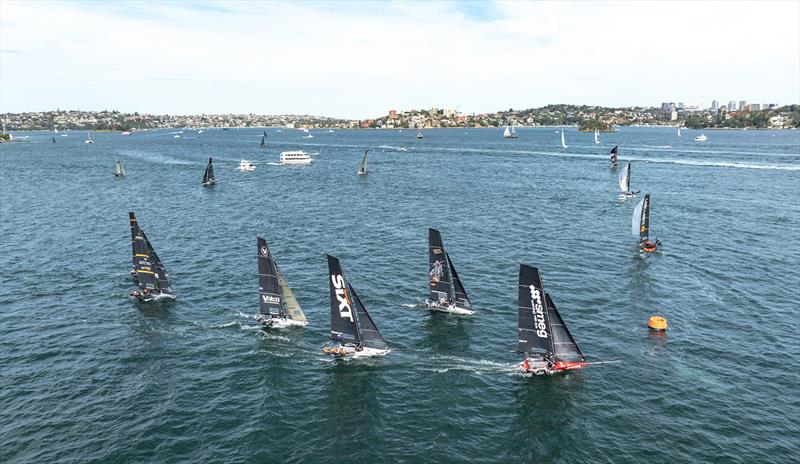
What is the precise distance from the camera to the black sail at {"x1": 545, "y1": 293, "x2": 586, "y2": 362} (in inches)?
1623

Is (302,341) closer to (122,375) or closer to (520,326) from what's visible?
(122,375)

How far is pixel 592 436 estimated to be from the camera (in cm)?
3375

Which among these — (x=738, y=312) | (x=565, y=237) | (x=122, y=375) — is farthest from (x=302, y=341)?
(x=565, y=237)

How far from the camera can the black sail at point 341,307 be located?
4294cm

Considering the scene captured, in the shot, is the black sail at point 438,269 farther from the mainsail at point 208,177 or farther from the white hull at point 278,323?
the mainsail at point 208,177

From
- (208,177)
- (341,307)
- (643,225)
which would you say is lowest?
(341,307)

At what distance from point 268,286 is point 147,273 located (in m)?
17.3

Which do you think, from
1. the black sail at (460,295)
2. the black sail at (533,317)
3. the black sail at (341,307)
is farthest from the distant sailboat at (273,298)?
the black sail at (533,317)

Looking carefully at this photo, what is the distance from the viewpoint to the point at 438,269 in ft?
172

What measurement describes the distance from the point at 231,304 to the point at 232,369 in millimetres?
14791

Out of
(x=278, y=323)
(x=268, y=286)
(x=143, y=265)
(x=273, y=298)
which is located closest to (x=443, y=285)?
(x=278, y=323)

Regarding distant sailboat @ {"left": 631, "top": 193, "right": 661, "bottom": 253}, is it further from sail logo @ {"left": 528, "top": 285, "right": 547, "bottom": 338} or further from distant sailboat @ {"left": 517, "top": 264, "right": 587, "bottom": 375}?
sail logo @ {"left": 528, "top": 285, "right": 547, "bottom": 338}

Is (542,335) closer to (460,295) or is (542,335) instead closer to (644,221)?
(460,295)

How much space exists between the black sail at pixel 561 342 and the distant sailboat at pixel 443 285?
12848 millimetres
